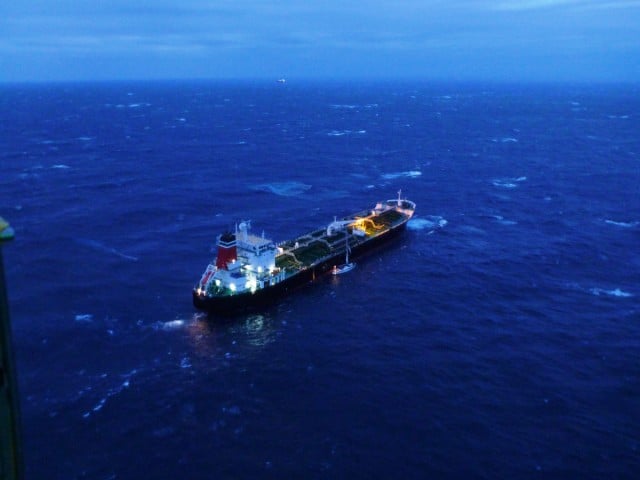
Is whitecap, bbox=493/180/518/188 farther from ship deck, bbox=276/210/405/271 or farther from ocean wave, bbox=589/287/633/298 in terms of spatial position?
ocean wave, bbox=589/287/633/298

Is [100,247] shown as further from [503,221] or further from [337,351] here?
[503,221]

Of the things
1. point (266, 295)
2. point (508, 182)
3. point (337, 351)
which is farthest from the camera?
point (508, 182)

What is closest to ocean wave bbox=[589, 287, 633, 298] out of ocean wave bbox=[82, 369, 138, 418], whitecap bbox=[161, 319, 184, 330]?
whitecap bbox=[161, 319, 184, 330]

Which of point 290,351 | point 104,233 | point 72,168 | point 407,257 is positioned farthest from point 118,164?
point 290,351

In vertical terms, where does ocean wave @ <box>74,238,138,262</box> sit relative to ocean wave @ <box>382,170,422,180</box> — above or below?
below

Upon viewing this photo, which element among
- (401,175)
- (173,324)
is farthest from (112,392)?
(401,175)

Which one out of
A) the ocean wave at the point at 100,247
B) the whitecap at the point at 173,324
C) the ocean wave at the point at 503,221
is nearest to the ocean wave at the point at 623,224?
the ocean wave at the point at 503,221

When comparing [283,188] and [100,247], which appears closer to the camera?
[100,247]

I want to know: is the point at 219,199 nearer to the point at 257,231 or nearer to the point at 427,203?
the point at 257,231
